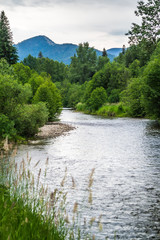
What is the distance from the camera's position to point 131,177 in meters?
15.3

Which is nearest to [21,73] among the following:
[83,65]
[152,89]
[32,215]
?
[152,89]

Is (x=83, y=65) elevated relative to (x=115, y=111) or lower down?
elevated

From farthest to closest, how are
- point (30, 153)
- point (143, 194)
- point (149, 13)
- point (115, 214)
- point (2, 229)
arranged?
point (30, 153) → point (149, 13) → point (143, 194) → point (115, 214) → point (2, 229)

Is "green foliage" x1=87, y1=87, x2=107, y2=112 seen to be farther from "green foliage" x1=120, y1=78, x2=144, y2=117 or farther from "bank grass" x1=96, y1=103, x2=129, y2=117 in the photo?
"green foliage" x1=120, y1=78, x2=144, y2=117

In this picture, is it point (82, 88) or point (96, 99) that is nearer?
point (96, 99)

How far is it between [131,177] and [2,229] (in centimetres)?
1166

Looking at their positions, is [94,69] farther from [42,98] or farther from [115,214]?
[115,214]

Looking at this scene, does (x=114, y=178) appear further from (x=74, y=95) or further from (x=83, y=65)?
(x=83, y=65)

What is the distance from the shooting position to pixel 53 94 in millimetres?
62062

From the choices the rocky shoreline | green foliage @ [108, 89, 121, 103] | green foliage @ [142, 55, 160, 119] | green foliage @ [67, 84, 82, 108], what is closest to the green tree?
the rocky shoreline

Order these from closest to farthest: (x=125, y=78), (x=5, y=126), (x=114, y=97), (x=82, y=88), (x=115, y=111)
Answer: (x=5, y=126), (x=115, y=111), (x=114, y=97), (x=125, y=78), (x=82, y=88)

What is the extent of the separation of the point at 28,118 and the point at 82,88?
91.5m

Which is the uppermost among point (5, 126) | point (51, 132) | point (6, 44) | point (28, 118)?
point (6, 44)

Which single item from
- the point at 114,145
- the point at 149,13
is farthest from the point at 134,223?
the point at 114,145
